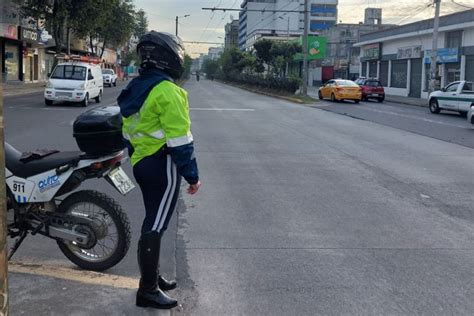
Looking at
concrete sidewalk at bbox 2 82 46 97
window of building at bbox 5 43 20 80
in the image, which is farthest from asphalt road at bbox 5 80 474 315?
window of building at bbox 5 43 20 80

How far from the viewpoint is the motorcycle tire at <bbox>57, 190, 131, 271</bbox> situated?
4445 millimetres

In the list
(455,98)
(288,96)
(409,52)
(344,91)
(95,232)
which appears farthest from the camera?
(409,52)

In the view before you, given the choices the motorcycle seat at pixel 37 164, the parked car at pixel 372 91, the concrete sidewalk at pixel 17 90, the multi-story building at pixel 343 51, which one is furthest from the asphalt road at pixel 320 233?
the multi-story building at pixel 343 51

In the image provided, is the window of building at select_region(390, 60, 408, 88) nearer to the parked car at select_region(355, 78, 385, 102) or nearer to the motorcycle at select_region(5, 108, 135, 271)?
the parked car at select_region(355, 78, 385, 102)

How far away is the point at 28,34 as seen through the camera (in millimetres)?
44812

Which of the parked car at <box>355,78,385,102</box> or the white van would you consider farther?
the parked car at <box>355,78,385,102</box>

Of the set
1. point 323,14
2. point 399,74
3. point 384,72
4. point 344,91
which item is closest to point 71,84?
point 344,91

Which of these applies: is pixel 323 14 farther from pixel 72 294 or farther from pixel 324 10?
pixel 72 294

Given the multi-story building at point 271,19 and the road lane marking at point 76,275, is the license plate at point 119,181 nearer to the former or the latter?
the road lane marking at point 76,275

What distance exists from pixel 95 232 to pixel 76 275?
0.35m

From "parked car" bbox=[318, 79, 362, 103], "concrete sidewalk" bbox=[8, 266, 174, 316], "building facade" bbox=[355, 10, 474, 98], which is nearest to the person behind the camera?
"concrete sidewalk" bbox=[8, 266, 174, 316]

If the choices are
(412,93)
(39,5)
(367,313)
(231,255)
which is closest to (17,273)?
(231,255)

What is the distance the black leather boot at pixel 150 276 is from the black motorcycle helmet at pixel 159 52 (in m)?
1.12

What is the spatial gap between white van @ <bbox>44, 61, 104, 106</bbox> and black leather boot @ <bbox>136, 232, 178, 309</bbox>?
21.0 m
